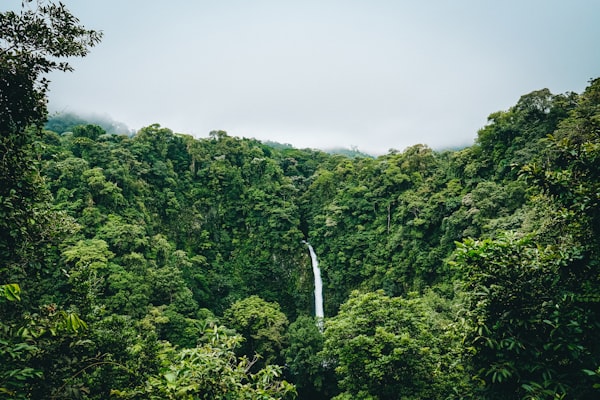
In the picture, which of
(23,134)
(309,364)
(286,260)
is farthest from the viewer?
(286,260)

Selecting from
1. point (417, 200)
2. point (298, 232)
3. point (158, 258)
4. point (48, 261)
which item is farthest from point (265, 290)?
point (48, 261)

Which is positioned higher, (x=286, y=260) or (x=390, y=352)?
(x=286, y=260)

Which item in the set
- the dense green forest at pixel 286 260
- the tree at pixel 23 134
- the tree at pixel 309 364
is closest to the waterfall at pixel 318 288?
the dense green forest at pixel 286 260

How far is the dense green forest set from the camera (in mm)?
3237

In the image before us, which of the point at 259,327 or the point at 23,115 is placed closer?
the point at 23,115

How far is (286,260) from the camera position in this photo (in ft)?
94.2

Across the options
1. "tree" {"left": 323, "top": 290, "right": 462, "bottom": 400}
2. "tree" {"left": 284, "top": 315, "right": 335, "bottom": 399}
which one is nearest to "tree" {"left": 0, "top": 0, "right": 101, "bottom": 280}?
"tree" {"left": 323, "top": 290, "right": 462, "bottom": 400}

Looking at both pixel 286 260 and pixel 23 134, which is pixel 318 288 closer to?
pixel 286 260

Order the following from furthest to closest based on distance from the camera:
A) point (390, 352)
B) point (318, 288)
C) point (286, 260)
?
point (286, 260)
point (318, 288)
point (390, 352)

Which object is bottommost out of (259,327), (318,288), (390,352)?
(259,327)

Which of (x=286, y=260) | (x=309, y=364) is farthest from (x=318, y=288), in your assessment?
(x=309, y=364)

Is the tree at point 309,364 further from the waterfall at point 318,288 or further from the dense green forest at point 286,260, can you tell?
the waterfall at point 318,288

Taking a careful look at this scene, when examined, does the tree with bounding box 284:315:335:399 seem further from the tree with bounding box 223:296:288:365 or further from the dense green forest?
the tree with bounding box 223:296:288:365

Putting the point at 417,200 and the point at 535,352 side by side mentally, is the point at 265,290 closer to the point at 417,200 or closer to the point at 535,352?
the point at 417,200
